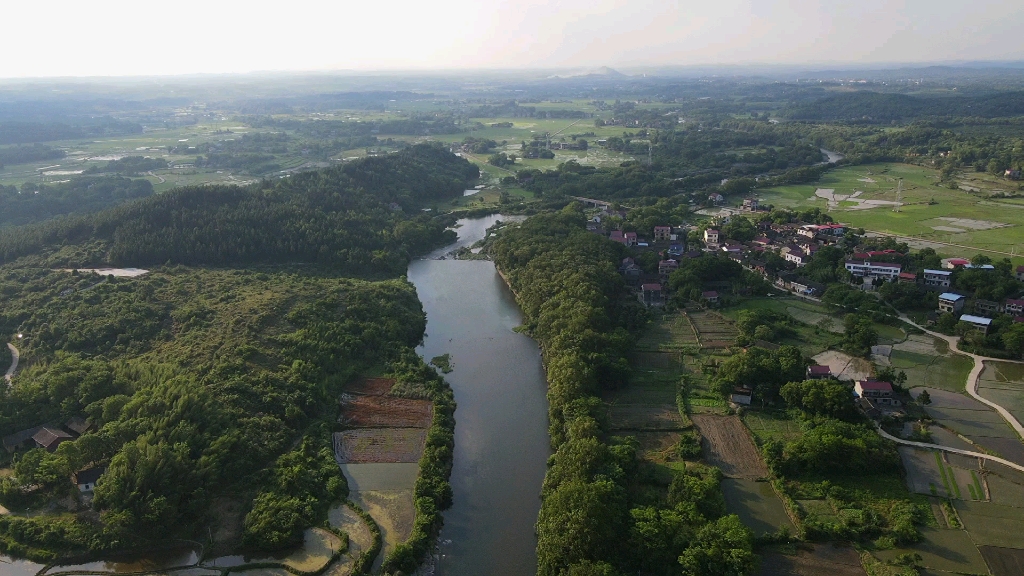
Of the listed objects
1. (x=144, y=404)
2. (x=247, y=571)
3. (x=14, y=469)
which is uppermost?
(x=144, y=404)

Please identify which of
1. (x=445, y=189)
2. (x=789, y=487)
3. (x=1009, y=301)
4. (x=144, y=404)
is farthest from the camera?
(x=445, y=189)

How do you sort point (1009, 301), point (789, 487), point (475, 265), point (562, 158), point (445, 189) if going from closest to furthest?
point (789, 487) → point (1009, 301) → point (475, 265) → point (445, 189) → point (562, 158)

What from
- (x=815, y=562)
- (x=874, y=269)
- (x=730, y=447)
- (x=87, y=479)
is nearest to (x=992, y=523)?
(x=815, y=562)

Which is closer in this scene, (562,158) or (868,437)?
(868,437)

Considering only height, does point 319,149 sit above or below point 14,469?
above

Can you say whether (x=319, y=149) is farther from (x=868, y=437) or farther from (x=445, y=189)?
(x=868, y=437)

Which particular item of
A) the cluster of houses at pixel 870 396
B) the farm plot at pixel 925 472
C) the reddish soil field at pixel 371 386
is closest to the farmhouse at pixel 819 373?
the cluster of houses at pixel 870 396

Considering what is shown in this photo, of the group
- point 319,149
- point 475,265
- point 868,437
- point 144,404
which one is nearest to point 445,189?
point 475,265
